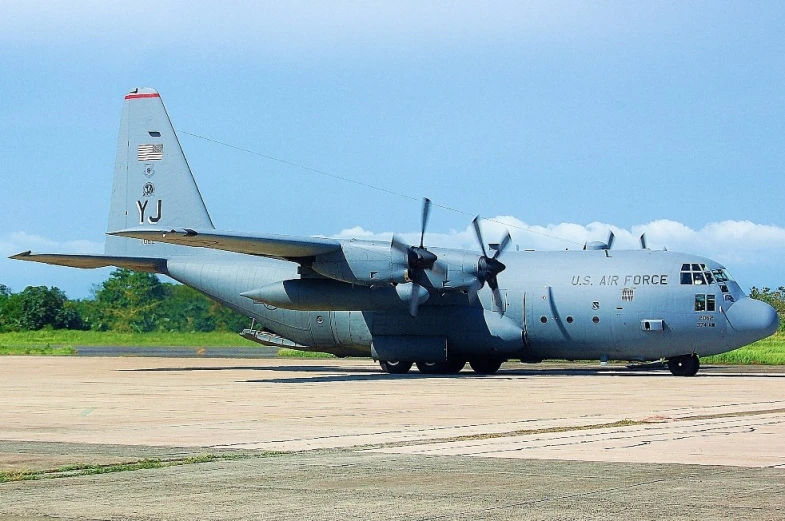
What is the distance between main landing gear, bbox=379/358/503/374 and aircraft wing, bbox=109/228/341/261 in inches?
261

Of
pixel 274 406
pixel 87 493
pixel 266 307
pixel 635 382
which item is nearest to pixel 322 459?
pixel 87 493

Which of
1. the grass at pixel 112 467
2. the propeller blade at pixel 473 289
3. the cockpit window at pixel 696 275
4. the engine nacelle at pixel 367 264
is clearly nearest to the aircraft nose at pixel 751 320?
the cockpit window at pixel 696 275

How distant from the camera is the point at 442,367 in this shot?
41.0 m

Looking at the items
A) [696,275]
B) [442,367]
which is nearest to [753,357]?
[696,275]

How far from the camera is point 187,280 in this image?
44.0 m

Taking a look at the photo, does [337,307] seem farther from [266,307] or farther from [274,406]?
[274,406]

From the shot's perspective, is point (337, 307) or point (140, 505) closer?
point (140, 505)

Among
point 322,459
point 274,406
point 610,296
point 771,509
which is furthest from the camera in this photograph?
point 610,296

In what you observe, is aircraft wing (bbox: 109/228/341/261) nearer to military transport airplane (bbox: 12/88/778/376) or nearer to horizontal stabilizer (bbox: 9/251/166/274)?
military transport airplane (bbox: 12/88/778/376)

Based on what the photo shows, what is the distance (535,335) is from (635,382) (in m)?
5.38

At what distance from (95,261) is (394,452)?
1108 inches

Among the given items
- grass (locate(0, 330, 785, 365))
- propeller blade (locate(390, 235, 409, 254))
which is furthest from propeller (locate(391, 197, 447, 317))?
grass (locate(0, 330, 785, 365))

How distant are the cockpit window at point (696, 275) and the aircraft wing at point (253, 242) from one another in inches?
459

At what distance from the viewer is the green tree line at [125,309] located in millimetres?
71000
